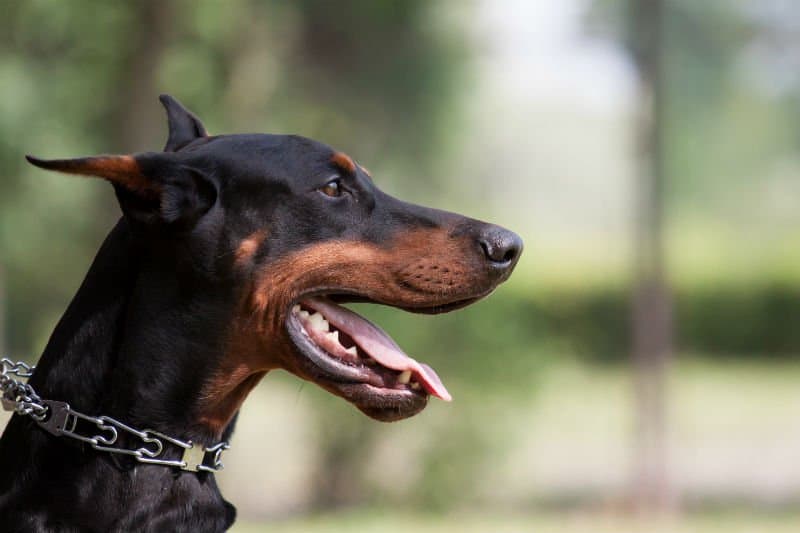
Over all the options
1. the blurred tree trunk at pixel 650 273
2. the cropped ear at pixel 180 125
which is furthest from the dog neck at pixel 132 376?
the blurred tree trunk at pixel 650 273

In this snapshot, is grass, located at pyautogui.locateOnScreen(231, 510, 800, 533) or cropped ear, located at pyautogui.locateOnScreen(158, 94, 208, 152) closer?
cropped ear, located at pyautogui.locateOnScreen(158, 94, 208, 152)

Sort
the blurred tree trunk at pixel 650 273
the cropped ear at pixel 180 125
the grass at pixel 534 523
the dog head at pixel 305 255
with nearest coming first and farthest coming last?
the dog head at pixel 305 255 → the cropped ear at pixel 180 125 → the grass at pixel 534 523 → the blurred tree trunk at pixel 650 273

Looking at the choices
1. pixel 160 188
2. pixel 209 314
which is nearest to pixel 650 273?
pixel 209 314

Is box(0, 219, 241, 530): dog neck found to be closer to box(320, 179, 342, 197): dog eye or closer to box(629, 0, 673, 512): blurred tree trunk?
box(320, 179, 342, 197): dog eye

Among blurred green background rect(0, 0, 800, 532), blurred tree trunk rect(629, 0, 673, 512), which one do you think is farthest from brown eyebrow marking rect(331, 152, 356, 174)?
blurred tree trunk rect(629, 0, 673, 512)

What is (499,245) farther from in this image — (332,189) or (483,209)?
(483,209)

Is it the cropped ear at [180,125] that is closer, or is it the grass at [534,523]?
the cropped ear at [180,125]

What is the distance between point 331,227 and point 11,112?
25.7ft

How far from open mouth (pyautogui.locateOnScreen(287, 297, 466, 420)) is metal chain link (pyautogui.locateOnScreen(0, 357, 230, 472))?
0.38 metres

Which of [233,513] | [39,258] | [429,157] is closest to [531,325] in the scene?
[429,157]

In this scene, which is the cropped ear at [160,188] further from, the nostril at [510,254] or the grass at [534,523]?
the grass at [534,523]

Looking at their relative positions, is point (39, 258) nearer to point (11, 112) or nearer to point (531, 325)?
point (11, 112)

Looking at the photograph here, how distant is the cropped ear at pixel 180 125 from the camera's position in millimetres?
3602

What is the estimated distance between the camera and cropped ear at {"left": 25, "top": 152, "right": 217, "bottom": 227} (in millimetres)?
2938
